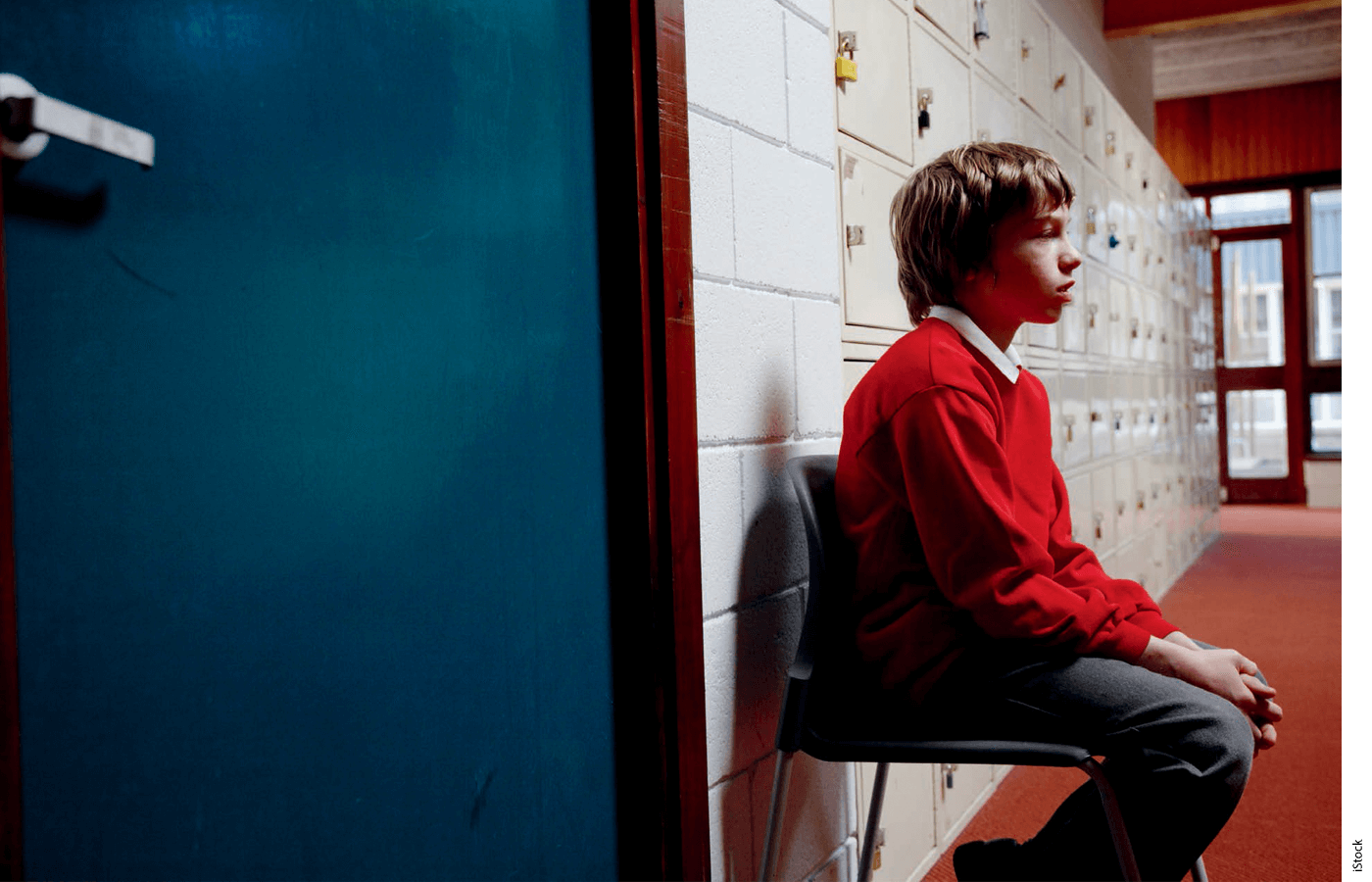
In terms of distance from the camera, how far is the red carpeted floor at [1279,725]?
1.99 m

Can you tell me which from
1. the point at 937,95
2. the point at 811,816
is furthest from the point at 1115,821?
the point at 937,95

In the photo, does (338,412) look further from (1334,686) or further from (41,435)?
(1334,686)

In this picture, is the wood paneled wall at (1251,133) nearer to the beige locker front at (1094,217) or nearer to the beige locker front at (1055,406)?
the beige locker front at (1094,217)

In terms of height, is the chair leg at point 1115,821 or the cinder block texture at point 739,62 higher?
the cinder block texture at point 739,62

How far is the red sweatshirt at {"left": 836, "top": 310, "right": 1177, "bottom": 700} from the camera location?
123 cm

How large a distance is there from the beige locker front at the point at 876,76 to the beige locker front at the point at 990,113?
0.45 metres

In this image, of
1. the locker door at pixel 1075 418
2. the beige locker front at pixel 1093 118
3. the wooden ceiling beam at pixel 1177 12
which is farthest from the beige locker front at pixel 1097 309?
the wooden ceiling beam at pixel 1177 12

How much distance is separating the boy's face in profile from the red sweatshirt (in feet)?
0.18

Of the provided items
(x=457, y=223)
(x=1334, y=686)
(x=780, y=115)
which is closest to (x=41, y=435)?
(x=457, y=223)

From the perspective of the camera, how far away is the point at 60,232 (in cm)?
67

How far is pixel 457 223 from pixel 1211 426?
7396mm

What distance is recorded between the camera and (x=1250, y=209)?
9.23 m

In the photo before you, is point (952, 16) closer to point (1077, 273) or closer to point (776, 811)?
point (1077, 273)
